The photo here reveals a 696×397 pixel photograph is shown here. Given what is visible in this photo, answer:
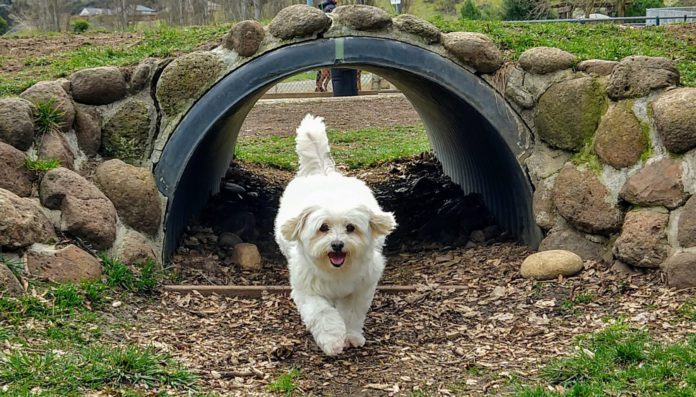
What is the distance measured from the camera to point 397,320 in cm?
777

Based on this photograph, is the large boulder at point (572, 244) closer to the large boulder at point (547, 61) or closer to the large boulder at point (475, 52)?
the large boulder at point (547, 61)

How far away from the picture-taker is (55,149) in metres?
8.32

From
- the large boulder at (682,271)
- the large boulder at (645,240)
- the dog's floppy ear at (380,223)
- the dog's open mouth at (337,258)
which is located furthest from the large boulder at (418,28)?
the dog's open mouth at (337,258)

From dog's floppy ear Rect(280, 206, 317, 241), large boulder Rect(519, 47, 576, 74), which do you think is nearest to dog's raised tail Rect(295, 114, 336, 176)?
dog's floppy ear Rect(280, 206, 317, 241)

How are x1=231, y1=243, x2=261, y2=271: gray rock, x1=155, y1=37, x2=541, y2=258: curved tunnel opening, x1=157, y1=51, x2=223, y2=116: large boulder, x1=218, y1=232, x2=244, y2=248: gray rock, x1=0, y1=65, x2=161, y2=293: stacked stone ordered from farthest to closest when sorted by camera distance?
x1=218, y1=232, x2=244, y2=248: gray rock, x1=231, y1=243, x2=261, y2=271: gray rock, x1=157, y1=51, x2=223, y2=116: large boulder, x1=155, y1=37, x2=541, y2=258: curved tunnel opening, x1=0, y1=65, x2=161, y2=293: stacked stone

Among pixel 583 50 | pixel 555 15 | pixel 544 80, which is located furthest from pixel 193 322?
pixel 555 15

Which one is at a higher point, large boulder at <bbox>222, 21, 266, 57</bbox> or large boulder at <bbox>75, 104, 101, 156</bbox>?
large boulder at <bbox>222, 21, 266, 57</bbox>

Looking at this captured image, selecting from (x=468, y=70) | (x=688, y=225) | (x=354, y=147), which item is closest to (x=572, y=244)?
(x=688, y=225)

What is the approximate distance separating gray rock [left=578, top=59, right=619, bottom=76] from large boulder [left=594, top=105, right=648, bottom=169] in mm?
422

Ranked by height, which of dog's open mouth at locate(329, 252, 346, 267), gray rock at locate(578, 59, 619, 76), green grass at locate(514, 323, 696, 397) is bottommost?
green grass at locate(514, 323, 696, 397)

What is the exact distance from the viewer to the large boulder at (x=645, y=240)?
25.8 ft

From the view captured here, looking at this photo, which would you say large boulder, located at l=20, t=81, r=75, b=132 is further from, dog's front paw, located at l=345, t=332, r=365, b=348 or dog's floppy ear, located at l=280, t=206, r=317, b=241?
dog's front paw, located at l=345, t=332, r=365, b=348

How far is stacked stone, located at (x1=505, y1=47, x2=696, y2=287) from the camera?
311 inches

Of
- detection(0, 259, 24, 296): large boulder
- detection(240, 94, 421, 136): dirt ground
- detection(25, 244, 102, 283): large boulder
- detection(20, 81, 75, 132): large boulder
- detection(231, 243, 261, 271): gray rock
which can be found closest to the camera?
detection(0, 259, 24, 296): large boulder
